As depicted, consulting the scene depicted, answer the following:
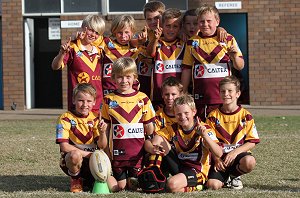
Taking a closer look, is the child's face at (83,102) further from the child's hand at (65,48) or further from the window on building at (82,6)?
the window on building at (82,6)

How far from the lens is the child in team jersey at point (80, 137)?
290 inches

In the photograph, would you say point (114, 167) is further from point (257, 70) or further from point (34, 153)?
point (257, 70)

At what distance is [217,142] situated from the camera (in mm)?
7344

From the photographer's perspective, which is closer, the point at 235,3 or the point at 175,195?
the point at 175,195

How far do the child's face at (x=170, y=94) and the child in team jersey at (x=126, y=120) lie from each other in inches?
7.5

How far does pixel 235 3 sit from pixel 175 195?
500 inches

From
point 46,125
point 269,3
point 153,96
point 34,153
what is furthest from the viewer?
point 269,3

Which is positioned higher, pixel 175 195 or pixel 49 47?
pixel 49 47

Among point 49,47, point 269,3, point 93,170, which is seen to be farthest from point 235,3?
point 93,170

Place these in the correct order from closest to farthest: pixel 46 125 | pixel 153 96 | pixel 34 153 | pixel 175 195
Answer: pixel 175 195 → pixel 153 96 → pixel 34 153 → pixel 46 125

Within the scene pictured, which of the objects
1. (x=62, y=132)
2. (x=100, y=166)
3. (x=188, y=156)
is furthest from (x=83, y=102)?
(x=188, y=156)

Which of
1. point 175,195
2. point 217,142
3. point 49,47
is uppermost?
point 49,47

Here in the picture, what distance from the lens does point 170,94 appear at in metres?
7.51

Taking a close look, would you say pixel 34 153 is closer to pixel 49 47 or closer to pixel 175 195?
pixel 175 195
